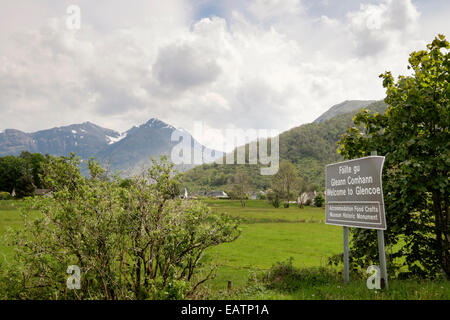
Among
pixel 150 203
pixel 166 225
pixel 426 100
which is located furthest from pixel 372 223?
pixel 150 203

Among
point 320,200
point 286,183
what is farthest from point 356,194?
point 286,183

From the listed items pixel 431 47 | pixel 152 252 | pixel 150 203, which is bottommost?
pixel 152 252

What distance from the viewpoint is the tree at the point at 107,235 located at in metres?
8.59

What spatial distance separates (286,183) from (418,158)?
101457 millimetres

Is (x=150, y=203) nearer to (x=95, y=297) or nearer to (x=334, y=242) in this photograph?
(x=95, y=297)

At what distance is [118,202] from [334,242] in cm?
2680

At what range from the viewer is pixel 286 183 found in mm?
108250

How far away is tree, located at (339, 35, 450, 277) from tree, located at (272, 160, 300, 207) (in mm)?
92578

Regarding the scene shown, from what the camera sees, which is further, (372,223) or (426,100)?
(426,100)

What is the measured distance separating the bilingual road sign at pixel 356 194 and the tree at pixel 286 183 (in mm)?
93220

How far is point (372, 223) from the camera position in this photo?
7879 millimetres

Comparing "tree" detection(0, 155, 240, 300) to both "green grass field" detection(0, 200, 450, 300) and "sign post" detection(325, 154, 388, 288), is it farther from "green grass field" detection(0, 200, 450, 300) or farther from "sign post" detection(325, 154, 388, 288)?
"sign post" detection(325, 154, 388, 288)

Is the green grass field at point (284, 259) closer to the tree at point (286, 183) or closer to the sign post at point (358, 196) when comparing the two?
the sign post at point (358, 196)

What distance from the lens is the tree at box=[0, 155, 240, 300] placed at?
8586mm
